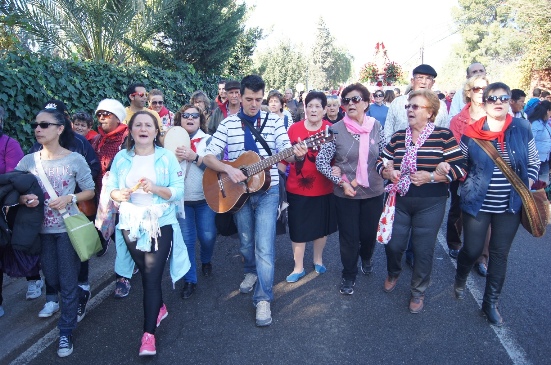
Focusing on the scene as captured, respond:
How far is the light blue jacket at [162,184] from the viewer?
3.21m

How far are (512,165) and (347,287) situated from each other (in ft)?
6.27

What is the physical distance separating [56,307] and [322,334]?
100 inches

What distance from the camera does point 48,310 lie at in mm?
3746

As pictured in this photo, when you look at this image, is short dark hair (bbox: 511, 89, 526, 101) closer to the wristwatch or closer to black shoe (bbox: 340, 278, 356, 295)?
black shoe (bbox: 340, 278, 356, 295)

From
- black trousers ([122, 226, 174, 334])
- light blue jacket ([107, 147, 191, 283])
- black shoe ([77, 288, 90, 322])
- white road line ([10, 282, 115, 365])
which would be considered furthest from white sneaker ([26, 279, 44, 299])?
black trousers ([122, 226, 174, 334])

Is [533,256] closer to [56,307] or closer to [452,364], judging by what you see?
[452,364]

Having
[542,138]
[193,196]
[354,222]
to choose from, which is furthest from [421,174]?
[542,138]

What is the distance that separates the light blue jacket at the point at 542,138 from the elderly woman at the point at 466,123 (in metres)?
2.53

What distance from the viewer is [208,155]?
3785 mm

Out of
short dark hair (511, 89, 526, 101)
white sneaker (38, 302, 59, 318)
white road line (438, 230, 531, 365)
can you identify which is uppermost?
short dark hair (511, 89, 526, 101)

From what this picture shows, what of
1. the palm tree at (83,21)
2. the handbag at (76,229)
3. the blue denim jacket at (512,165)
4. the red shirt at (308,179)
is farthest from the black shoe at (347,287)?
the palm tree at (83,21)

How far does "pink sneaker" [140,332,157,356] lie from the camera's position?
3.08 m

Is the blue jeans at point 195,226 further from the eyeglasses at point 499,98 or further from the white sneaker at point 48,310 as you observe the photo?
the eyeglasses at point 499,98

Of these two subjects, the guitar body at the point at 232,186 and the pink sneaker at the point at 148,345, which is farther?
the guitar body at the point at 232,186
